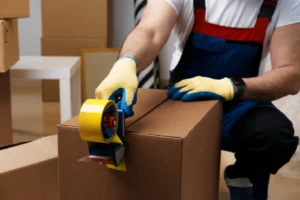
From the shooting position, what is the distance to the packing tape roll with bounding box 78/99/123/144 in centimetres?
67

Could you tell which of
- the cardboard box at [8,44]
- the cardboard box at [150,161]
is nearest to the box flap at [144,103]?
the cardboard box at [150,161]

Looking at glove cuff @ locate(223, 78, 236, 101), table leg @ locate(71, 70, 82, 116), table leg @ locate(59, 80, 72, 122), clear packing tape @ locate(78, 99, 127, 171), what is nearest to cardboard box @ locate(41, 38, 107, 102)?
table leg @ locate(71, 70, 82, 116)

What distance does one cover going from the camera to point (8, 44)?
1562 mm

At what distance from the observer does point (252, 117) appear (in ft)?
3.63

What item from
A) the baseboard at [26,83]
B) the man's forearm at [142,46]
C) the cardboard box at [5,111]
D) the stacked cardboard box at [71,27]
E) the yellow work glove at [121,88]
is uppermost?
the man's forearm at [142,46]

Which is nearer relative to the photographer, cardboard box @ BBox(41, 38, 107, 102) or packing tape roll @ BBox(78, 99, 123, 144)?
packing tape roll @ BBox(78, 99, 123, 144)

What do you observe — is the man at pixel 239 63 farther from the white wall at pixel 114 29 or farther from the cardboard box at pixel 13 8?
the white wall at pixel 114 29

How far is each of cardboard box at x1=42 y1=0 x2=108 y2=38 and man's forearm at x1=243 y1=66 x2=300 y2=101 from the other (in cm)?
173

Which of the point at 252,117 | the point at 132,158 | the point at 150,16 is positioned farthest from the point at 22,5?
the point at 132,158

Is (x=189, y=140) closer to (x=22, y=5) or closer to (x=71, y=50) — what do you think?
(x=22, y=5)

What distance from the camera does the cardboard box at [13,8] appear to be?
1.52 metres

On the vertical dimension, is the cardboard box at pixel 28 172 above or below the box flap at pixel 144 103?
below

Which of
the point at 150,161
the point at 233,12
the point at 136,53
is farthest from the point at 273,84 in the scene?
the point at 150,161

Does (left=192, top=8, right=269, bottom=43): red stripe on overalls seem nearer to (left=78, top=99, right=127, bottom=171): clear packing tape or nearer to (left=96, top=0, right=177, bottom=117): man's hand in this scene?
(left=96, top=0, right=177, bottom=117): man's hand
